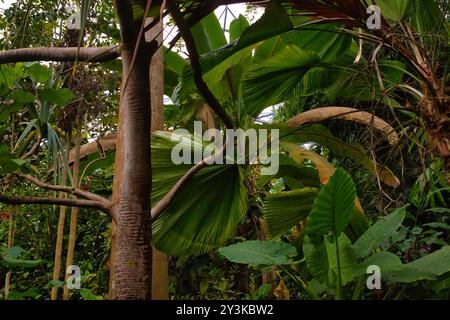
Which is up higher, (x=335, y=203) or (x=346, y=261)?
(x=335, y=203)

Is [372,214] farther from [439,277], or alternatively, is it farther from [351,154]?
[439,277]

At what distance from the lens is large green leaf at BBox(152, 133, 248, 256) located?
7.20 feet

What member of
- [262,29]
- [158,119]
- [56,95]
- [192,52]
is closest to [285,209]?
[158,119]

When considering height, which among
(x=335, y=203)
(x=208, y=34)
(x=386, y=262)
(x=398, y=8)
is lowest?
(x=386, y=262)

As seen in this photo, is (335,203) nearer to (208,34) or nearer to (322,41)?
(322,41)

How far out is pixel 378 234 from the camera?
136 centimetres

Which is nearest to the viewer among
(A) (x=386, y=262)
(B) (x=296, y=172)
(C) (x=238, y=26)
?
(A) (x=386, y=262)

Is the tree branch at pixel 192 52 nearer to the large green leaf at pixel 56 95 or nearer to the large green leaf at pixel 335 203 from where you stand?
the large green leaf at pixel 335 203

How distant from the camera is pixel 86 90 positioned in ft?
8.43

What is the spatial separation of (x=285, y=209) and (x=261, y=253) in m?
1.08

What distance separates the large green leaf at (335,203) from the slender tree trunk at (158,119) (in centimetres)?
126

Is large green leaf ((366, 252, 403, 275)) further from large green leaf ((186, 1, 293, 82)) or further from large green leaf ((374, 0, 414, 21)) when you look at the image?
large green leaf ((374, 0, 414, 21))
